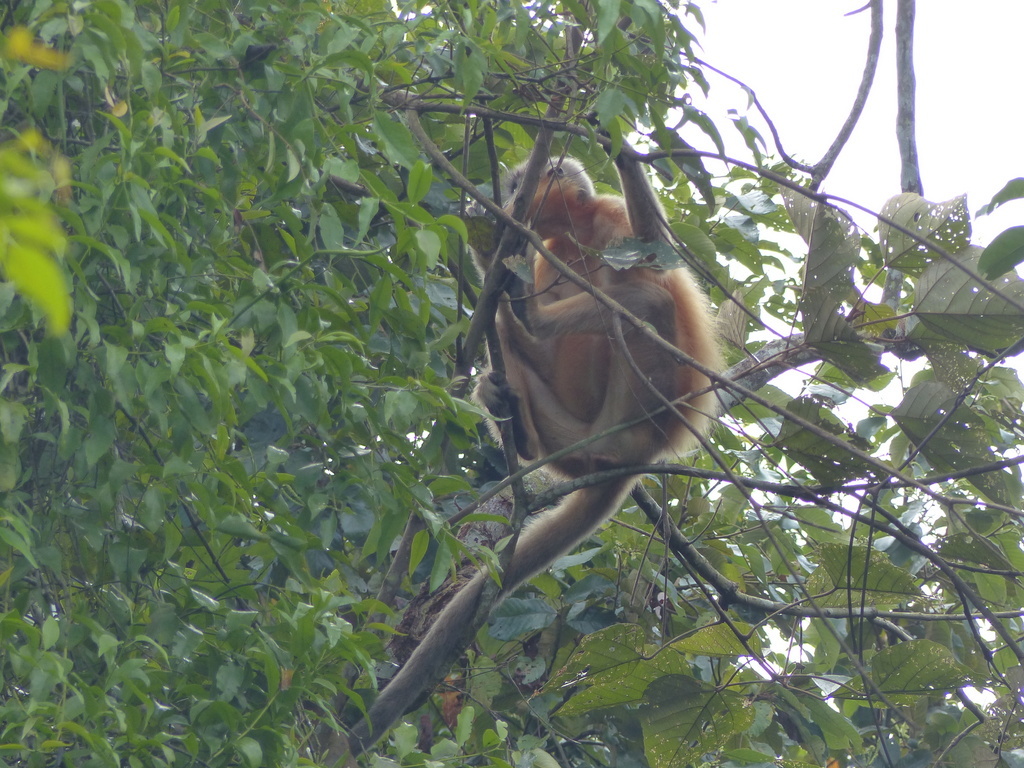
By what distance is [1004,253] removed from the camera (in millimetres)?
2164

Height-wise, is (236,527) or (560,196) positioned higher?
(560,196)

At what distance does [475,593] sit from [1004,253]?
212 cm

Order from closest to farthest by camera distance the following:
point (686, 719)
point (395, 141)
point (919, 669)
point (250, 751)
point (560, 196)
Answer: point (250, 751) → point (395, 141) → point (919, 669) → point (686, 719) → point (560, 196)

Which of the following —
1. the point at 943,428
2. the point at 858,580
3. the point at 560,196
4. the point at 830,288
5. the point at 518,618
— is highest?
the point at 560,196

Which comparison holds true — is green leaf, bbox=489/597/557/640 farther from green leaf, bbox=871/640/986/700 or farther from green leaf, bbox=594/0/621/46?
green leaf, bbox=594/0/621/46

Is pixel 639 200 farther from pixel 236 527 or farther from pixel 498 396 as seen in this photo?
pixel 236 527

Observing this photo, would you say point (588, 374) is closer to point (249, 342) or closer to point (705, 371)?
point (705, 371)

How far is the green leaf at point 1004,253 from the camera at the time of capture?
2.15m

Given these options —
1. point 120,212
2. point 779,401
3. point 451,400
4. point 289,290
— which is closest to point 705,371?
point 451,400

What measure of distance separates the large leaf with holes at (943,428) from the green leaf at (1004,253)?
526 millimetres

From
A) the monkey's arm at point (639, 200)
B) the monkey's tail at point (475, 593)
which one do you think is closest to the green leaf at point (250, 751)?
the monkey's tail at point (475, 593)

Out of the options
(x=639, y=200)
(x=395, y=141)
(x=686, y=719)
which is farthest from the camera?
(x=639, y=200)

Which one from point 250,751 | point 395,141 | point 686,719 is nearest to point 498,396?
point 686,719

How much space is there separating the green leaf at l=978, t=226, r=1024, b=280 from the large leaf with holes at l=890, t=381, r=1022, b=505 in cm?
53
